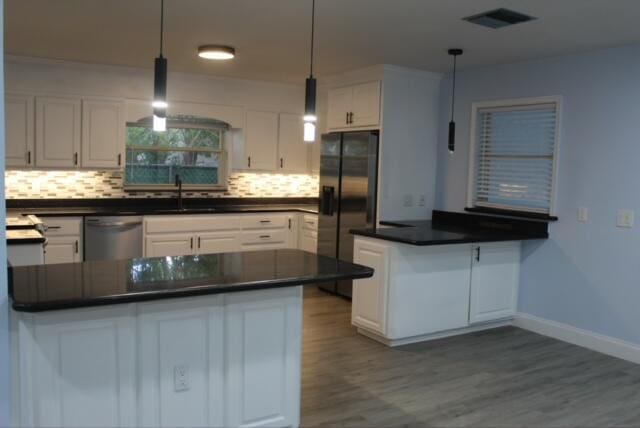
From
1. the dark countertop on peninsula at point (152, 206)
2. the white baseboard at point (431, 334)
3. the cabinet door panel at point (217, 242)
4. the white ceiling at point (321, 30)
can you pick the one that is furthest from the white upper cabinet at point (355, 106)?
the white baseboard at point (431, 334)

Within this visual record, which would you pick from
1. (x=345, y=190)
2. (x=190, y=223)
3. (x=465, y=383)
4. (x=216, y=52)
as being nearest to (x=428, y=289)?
(x=465, y=383)

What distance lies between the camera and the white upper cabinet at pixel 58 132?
5.50 metres

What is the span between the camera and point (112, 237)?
5598 millimetres

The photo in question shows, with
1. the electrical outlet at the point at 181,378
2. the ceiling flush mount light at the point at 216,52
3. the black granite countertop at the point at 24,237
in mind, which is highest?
the ceiling flush mount light at the point at 216,52

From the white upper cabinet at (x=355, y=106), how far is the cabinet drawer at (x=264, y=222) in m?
1.26

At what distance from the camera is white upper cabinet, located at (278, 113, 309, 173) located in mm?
6781

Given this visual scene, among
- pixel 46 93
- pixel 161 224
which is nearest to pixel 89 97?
pixel 46 93

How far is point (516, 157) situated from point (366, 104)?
1490mm

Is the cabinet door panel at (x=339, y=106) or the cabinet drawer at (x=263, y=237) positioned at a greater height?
the cabinet door panel at (x=339, y=106)

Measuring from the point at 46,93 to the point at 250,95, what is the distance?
6.94 feet

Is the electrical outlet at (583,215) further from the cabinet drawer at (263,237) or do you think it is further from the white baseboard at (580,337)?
the cabinet drawer at (263,237)

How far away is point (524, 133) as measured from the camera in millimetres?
5039

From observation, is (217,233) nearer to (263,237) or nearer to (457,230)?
(263,237)

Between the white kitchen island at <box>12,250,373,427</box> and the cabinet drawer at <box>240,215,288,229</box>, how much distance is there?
3.36m
